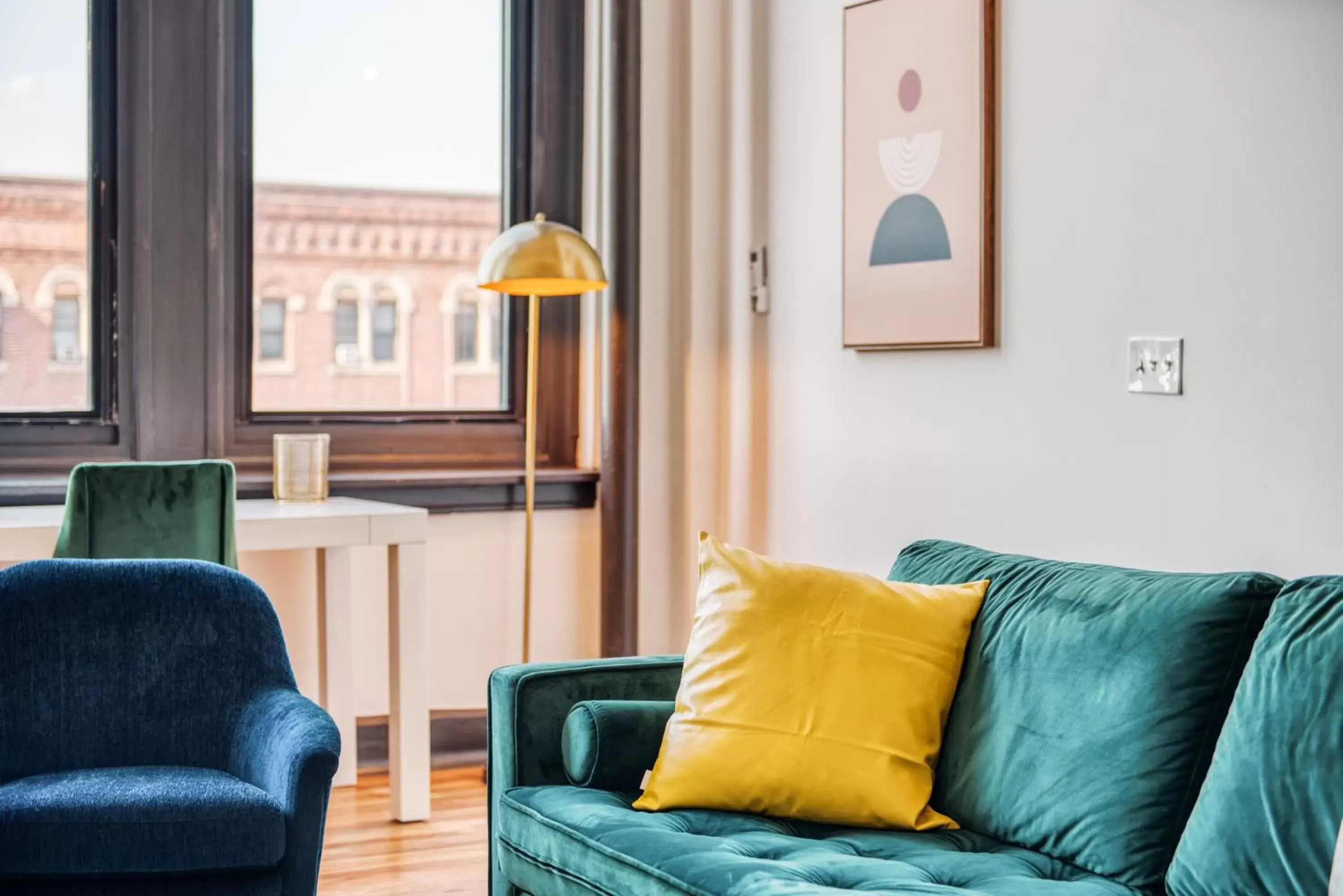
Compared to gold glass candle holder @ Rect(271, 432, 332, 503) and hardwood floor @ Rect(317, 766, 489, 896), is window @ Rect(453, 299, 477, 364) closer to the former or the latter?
gold glass candle holder @ Rect(271, 432, 332, 503)

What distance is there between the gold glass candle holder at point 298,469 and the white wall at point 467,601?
17cm

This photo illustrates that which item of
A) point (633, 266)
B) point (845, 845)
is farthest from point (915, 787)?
point (633, 266)

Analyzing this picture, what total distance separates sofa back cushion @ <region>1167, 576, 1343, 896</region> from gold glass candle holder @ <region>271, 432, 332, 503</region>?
2.52m

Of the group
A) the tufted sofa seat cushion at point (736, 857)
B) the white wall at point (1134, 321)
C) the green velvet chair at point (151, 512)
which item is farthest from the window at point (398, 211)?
the tufted sofa seat cushion at point (736, 857)

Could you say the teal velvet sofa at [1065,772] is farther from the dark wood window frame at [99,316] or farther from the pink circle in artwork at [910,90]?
the dark wood window frame at [99,316]

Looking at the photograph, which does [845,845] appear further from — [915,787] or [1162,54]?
[1162,54]

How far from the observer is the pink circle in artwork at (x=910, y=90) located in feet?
10.7

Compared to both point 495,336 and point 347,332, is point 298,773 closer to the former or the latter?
point 347,332

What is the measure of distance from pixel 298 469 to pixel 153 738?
130 cm

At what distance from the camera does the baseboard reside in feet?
13.3

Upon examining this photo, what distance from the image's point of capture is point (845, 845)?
2135mm

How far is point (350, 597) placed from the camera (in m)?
3.89

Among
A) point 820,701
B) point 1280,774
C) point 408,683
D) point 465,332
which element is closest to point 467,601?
point 408,683

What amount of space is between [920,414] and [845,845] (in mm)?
1388
